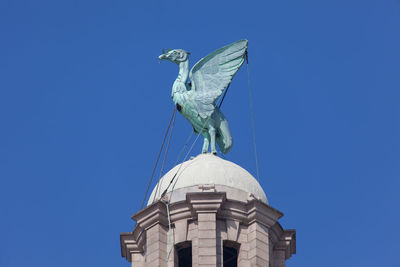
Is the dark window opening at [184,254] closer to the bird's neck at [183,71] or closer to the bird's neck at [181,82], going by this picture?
the bird's neck at [181,82]

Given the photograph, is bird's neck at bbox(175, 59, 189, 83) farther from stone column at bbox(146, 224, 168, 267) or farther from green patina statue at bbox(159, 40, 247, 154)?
stone column at bbox(146, 224, 168, 267)

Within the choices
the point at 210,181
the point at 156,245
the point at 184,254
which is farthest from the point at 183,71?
the point at 156,245

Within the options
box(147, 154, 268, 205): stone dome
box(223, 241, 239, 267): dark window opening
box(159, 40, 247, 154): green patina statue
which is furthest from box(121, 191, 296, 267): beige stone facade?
box(159, 40, 247, 154): green patina statue

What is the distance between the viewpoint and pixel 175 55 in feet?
252

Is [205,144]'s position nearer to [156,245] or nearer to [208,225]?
[208,225]

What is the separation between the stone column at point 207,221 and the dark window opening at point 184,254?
44.0 inches

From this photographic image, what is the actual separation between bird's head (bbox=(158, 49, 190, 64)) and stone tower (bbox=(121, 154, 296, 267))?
611cm

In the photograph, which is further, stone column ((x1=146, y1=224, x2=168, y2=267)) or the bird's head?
the bird's head

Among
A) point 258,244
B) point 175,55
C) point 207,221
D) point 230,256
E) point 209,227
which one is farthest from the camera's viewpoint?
point 175,55

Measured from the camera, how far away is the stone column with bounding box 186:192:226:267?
6912 centimetres

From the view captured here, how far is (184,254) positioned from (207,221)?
2.72 m

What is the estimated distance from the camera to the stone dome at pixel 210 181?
7144cm

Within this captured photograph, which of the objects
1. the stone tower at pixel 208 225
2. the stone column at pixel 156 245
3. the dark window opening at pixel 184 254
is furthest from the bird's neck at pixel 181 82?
the dark window opening at pixel 184 254

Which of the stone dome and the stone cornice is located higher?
the stone dome
